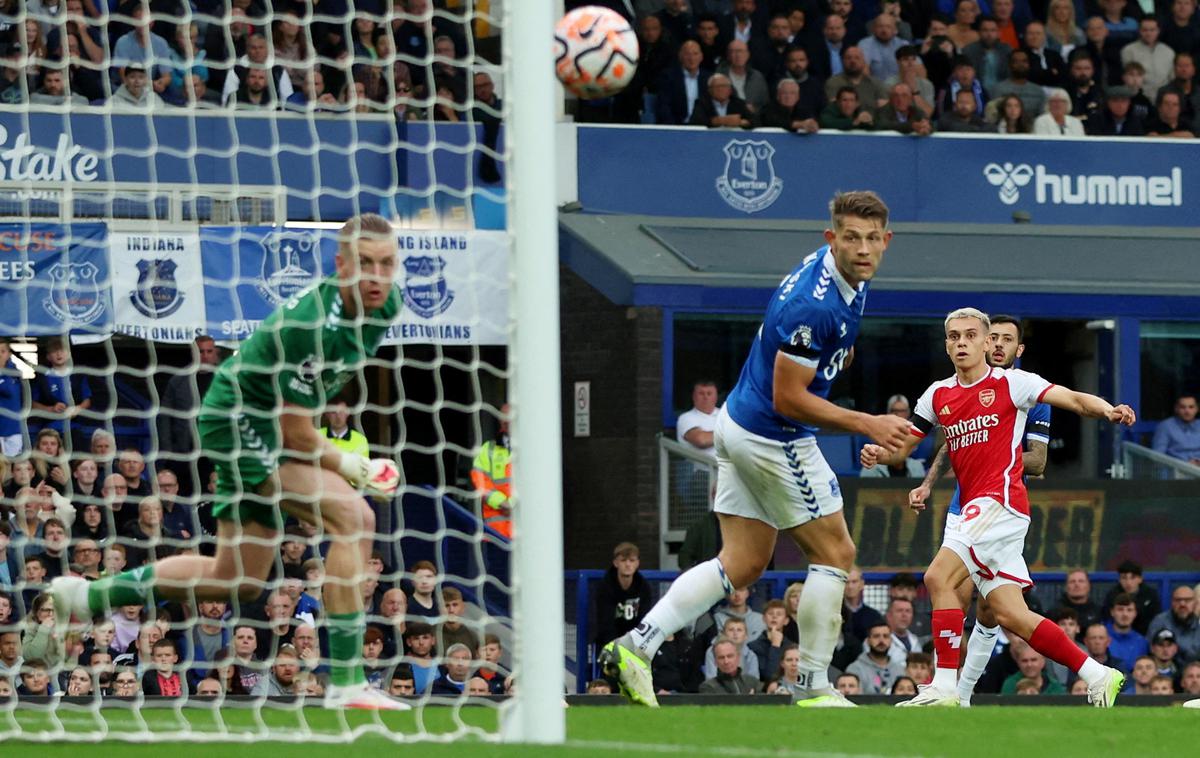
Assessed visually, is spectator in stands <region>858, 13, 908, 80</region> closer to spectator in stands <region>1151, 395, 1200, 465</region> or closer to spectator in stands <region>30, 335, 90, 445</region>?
spectator in stands <region>1151, 395, 1200, 465</region>

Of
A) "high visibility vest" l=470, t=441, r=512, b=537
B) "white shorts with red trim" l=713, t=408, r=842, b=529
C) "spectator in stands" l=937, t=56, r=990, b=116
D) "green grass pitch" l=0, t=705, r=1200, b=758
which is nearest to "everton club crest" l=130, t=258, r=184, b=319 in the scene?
"high visibility vest" l=470, t=441, r=512, b=537

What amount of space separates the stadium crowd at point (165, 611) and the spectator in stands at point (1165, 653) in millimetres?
4532

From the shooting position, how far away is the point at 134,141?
16453 mm

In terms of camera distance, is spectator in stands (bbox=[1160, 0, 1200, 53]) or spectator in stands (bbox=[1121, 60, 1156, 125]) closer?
spectator in stands (bbox=[1121, 60, 1156, 125])

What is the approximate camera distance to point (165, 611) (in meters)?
12.7

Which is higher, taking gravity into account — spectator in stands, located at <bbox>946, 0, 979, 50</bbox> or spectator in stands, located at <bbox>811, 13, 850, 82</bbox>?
spectator in stands, located at <bbox>946, 0, 979, 50</bbox>

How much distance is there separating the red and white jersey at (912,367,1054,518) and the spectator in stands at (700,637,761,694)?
382cm

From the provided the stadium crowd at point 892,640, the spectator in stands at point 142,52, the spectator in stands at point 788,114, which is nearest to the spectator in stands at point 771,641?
the stadium crowd at point 892,640

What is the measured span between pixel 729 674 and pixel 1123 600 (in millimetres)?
3008

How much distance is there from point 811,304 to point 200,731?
2.95 meters

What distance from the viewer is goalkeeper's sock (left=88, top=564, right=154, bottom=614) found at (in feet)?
23.9

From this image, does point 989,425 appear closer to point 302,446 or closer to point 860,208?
point 860,208

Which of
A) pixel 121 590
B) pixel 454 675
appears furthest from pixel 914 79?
pixel 121 590

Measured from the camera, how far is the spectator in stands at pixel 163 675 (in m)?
11.5
